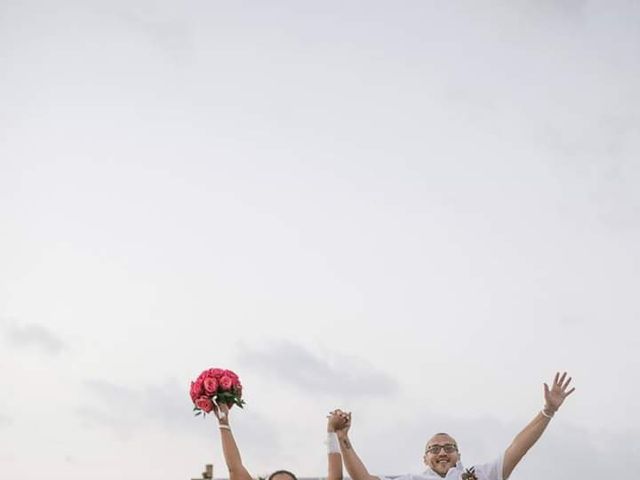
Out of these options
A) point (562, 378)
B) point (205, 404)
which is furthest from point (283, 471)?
point (562, 378)

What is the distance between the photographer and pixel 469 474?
407 inches

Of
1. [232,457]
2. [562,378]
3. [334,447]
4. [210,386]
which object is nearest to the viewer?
[232,457]

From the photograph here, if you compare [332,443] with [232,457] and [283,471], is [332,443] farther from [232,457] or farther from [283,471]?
[232,457]

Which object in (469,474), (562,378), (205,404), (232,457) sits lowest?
(469,474)

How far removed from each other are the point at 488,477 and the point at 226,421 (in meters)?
2.94

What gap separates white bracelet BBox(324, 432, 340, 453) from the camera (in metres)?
10.1

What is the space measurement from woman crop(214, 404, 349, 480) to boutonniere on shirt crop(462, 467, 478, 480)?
1.42m

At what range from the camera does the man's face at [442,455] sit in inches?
422

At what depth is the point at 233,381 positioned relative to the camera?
1090 centimetres

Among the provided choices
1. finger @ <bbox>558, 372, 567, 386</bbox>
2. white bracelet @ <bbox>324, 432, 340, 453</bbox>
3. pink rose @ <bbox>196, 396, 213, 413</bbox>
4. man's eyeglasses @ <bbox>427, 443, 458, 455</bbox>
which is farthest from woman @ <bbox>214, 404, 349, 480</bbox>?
finger @ <bbox>558, 372, 567, 386</bbox>

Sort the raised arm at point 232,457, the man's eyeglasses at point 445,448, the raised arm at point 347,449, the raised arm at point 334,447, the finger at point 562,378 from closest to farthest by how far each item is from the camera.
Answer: the raised arm at point 232,457 → the raised arm at point 334,447 → the raised arm at point 347,449 → the finger at point 562,378 → the man's eyeglasses at point 445,448

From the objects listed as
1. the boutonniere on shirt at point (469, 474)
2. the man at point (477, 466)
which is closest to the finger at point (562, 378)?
the man at point (477, 466)

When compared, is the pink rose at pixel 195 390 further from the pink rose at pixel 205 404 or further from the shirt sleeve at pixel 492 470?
the shirt sleeve at pixel 492 470

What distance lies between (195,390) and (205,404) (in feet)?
0.84
